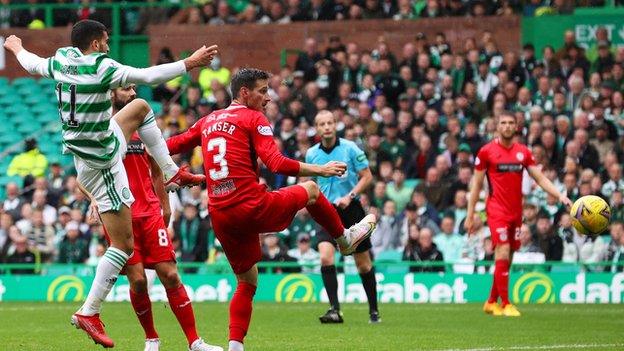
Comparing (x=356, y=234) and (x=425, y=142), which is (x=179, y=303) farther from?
(x=425, y=142)

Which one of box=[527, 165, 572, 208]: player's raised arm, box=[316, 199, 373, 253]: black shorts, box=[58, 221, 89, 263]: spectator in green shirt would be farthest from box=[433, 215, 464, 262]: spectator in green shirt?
box=[316, 199, 373, 253]: black shorts

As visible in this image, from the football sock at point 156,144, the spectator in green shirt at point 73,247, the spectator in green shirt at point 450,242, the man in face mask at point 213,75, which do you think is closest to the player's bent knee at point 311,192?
the football sock at point 156,144

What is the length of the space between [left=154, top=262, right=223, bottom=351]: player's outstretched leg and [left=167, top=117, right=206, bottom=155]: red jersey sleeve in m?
1.01

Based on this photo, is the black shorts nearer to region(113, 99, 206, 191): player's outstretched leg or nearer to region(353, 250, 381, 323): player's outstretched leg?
region(353, 250, 381, 323): player's outstretched leg

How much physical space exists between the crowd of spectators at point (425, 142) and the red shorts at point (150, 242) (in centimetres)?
997

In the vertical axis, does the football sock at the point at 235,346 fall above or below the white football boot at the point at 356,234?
below

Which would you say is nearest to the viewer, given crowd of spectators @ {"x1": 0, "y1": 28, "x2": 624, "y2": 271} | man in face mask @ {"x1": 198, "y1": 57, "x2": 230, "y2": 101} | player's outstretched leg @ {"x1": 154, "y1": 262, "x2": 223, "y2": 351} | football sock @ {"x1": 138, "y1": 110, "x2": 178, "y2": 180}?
player's outstretched leg @ {"x1": 154, "y1": 262, "x2": 223, "y2": 351}

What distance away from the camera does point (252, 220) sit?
1040cm

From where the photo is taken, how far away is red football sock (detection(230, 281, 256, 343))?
34.2ft

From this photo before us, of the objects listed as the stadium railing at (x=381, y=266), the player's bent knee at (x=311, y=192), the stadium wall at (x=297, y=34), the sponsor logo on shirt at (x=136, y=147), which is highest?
the stadium wall at (x=297, y=34)

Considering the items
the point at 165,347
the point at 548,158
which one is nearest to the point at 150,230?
the point at 165,347

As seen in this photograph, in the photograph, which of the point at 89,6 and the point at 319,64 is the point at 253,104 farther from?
the point at 89,6

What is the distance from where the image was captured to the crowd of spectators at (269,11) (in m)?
27.2

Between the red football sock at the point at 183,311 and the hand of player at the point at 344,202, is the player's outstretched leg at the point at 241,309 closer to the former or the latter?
the red football sock at the point at 183,311
